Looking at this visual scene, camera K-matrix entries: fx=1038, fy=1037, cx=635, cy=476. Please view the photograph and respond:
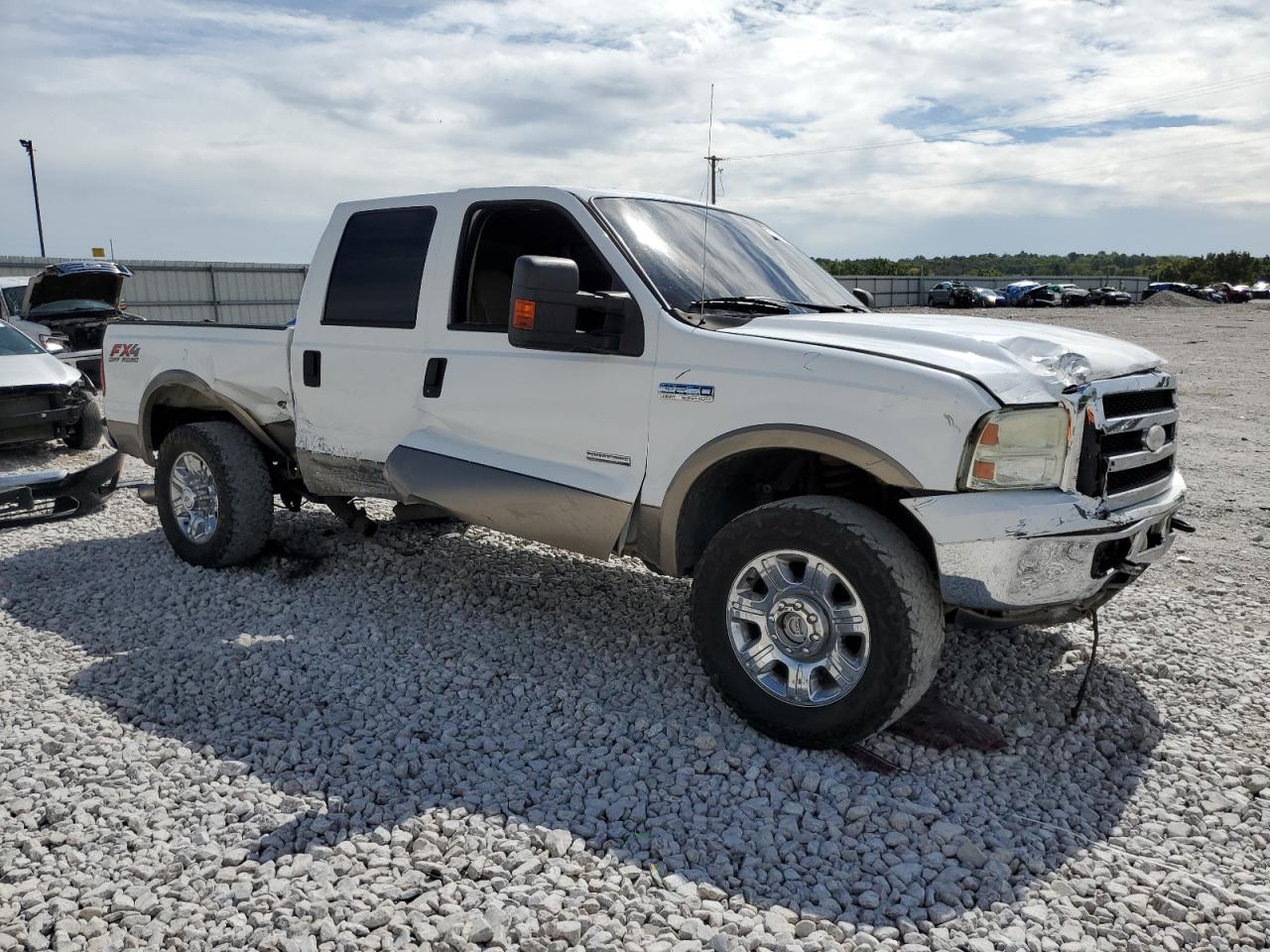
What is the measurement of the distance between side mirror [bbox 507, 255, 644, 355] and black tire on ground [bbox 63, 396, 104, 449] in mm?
7830

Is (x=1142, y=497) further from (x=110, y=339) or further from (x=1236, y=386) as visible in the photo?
(x=1236, y=386)

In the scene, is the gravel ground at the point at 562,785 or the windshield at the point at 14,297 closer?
the gravel ground at the point at 562,785

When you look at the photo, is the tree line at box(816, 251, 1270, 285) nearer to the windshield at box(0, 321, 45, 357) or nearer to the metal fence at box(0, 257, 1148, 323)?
the metal fence at box(0, 257, 1148, 323)

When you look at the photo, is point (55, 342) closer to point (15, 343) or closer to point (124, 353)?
point (15, 343)

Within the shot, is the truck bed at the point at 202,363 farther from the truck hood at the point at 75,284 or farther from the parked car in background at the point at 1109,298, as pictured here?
the parked car in background at the point at 1109,298

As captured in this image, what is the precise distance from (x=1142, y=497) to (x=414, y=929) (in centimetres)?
296

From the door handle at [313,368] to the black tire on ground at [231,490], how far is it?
75cm

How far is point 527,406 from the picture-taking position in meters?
4.66

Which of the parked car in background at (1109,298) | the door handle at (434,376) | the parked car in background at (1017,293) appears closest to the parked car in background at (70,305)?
the door handle at (434,376)

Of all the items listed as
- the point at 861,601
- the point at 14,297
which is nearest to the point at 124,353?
the point at 861,601

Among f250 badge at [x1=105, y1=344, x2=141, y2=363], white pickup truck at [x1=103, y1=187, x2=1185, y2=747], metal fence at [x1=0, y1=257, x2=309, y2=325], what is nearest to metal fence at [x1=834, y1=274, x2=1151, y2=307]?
metal fence at [x1=0, y1=257, x2=309, y2=325]

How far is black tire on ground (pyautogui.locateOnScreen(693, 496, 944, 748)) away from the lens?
358 centimetres

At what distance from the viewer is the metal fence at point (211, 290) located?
79.2ft

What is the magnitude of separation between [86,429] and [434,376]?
704cm
